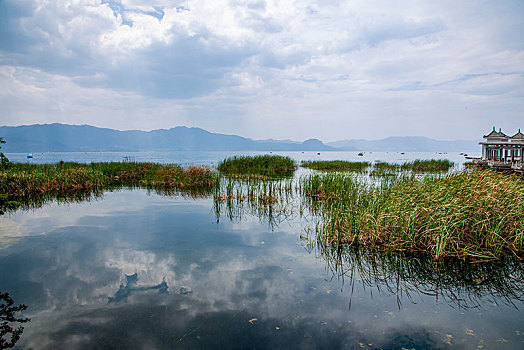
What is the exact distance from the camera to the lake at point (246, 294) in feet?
15.1

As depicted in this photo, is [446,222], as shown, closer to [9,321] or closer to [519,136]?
[9,321]

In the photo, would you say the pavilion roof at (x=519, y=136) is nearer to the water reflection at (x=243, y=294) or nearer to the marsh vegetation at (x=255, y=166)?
the marsh vegetation at (x=255, y=166)

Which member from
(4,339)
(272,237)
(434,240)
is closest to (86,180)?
(272,237)

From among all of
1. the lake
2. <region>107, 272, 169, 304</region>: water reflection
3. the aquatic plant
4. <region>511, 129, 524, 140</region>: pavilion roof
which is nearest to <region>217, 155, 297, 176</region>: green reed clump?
the lake

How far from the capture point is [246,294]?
239 inches

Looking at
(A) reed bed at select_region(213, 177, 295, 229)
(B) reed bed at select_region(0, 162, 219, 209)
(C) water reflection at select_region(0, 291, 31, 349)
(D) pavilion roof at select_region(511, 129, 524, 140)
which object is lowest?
(C) water reflection at select_region(0, 291, 31, 349)

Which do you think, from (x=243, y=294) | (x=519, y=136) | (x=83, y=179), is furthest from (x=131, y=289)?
(x=519, y=136)

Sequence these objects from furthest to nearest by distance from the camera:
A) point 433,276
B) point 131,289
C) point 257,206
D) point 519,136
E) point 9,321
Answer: point 519,136
point 257,206
point 433,276
point 131,289
point 9,321

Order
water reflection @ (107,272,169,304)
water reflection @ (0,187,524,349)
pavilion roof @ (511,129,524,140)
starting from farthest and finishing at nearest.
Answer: pavilion roof @ (511,129,524,140)
water reflection @ (107,272,169,304)
water reflection @ (0,187,524,349)

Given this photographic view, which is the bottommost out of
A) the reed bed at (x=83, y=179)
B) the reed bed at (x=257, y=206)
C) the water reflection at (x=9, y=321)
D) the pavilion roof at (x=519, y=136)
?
the water reflection at (x=9, y=321)

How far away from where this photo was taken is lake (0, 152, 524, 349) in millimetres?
4605

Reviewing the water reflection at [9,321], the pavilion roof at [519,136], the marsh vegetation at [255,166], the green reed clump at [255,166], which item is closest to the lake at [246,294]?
the water reflection at [9,321]

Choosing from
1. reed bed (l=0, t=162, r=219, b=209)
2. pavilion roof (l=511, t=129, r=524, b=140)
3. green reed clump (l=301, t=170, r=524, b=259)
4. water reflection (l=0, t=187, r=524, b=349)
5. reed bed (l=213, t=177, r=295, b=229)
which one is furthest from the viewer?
pavilion roof (l=511, t=129, r=524, b=140)

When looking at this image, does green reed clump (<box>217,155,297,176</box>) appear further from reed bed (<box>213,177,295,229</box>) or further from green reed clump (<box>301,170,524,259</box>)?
green reed clump (<box>301,170,524,259</box>)
